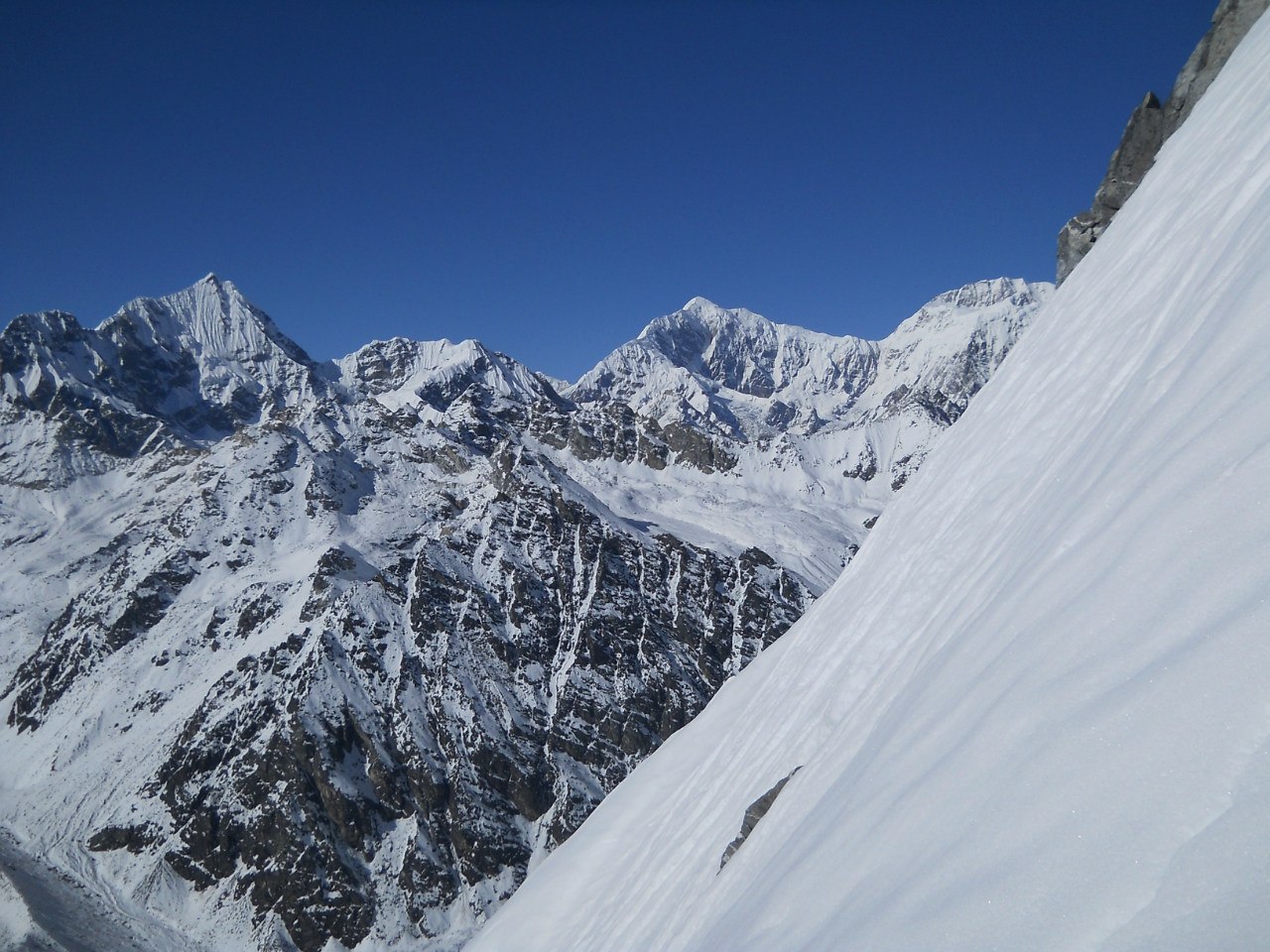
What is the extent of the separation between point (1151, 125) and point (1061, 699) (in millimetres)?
21823

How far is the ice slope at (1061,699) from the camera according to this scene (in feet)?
6.48

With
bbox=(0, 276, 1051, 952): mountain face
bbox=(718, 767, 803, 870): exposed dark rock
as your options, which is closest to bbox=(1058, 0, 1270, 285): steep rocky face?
bbox=(718, 767, 803, 870): exposed dark rock

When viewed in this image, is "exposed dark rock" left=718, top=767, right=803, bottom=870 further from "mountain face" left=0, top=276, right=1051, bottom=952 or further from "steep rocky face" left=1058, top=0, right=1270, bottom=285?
"mountain face" left=0, top=276, right=1051, bottom=952

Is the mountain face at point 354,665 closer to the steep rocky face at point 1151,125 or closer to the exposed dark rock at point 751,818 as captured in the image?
the steep rocky face at point 1151,125

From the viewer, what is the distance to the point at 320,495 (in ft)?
361

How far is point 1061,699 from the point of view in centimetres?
276

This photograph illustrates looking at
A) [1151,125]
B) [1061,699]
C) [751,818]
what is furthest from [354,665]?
[1061,699]

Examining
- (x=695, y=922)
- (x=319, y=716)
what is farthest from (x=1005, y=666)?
(x=319, y=716)

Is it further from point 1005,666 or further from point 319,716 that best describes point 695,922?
point 319,716

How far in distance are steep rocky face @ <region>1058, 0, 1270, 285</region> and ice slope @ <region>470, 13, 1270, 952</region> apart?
1015 cm

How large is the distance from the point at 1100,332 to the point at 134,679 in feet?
335

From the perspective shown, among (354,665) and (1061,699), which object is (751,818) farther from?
(354,665)

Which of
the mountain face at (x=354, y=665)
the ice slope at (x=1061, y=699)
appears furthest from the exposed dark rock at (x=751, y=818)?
the mountain face at (x=354, y=665)

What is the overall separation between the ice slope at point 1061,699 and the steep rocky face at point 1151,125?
10.2m
